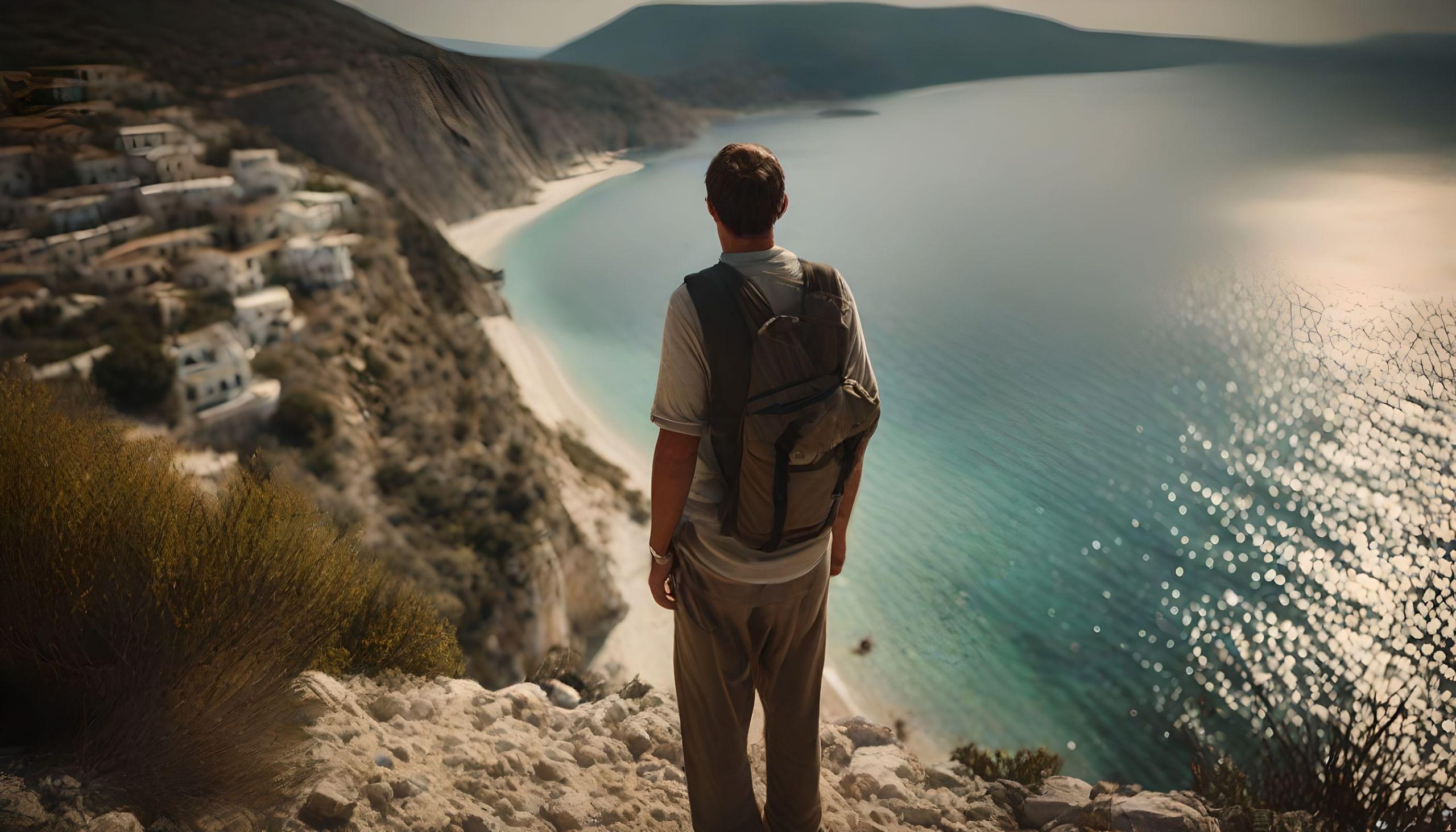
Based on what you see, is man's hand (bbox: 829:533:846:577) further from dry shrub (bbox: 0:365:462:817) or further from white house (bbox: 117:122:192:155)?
white house (bbox: 117:122:192:155)

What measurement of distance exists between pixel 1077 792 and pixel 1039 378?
8.26 metres

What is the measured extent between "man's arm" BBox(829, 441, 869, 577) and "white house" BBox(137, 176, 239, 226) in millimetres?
12426

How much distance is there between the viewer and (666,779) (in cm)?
258

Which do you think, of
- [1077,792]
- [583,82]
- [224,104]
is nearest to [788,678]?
[1077,792]

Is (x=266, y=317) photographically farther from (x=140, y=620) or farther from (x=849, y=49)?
(x=849, y=49)

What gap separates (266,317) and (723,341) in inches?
459

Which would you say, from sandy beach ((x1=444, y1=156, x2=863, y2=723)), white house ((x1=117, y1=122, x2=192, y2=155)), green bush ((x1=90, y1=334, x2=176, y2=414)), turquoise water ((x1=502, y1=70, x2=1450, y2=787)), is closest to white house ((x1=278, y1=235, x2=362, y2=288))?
sandy beach ((x1=444, y1=156, x2=863, y2=723))

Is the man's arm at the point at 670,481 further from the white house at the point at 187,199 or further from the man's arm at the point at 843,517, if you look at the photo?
the white house at the point at 187,199

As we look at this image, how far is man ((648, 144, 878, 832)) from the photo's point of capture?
148 cm

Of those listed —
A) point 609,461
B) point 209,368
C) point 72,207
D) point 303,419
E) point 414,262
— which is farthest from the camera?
point 609,461

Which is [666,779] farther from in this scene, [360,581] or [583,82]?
[583,82]

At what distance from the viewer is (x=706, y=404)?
151 cm

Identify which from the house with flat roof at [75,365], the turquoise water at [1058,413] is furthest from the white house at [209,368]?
the turquoise water at [1058,413]

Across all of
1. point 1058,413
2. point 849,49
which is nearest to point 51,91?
point 1058,413
